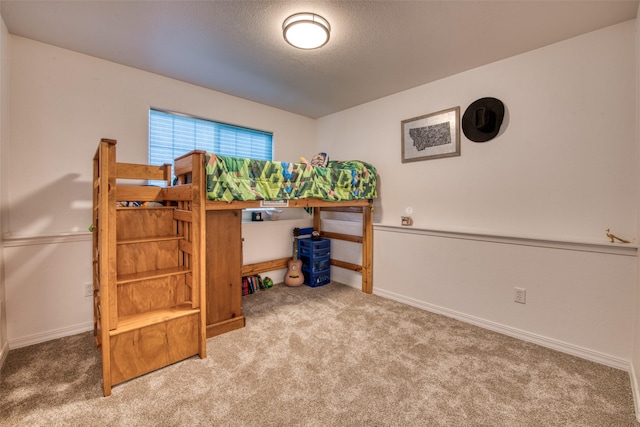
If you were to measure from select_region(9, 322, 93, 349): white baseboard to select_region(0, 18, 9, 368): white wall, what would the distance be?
0.07 metres

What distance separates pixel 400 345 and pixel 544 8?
8.26 feet

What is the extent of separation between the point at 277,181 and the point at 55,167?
1800 mm

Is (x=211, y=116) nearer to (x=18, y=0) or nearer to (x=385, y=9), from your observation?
(x=18, y=0)

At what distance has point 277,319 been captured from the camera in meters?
2.59

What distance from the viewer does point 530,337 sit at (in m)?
2.24

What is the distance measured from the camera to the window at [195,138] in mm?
2771

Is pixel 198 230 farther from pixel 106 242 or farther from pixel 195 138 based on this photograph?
pixel 195 138

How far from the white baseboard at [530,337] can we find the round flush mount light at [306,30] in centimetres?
263

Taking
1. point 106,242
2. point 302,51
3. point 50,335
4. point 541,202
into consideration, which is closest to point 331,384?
point 106,242

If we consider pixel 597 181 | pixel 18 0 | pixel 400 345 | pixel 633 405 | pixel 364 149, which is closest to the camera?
pixel 633 405

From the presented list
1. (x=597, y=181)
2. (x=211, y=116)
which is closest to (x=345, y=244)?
(x=211, y=116)


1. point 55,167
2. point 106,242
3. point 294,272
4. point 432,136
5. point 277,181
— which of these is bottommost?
point 294,272

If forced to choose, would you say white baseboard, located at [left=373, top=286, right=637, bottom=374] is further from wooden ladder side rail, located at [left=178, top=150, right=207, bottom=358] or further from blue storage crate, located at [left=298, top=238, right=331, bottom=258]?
wooden ladder side rail, located at [left=178, top=150, right=207, bottom=358]

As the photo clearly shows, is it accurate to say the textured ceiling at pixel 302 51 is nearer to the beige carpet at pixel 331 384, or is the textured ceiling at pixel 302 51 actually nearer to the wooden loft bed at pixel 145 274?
the wooden loft bed at pixel 145 274
